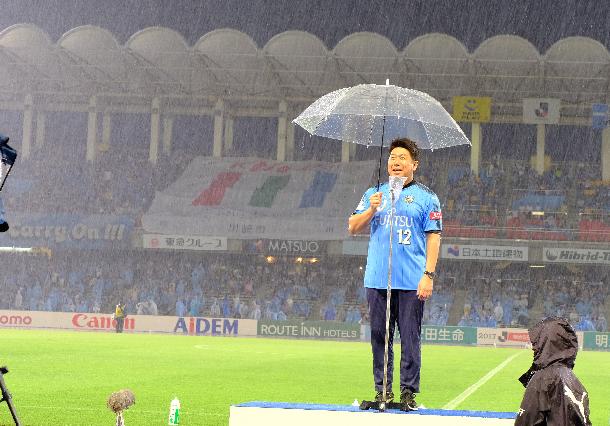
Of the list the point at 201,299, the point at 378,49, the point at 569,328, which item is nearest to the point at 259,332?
the point at 201,299

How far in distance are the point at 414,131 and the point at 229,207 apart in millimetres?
38180

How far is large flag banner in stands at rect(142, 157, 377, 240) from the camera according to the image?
46.0 meters

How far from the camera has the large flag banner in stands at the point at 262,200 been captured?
45969 millimetres

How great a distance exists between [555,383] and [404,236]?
3218 mm

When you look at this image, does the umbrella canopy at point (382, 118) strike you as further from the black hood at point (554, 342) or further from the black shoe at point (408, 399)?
the black hood at point (554, 342)

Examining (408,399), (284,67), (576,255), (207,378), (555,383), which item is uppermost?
(284,67)

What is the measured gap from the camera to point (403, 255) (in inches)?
325

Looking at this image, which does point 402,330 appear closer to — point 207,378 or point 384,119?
point 384,119

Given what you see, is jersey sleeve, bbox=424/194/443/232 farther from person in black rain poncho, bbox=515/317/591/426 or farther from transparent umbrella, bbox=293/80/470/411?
person in black rain poncho, bbox=515/317/591/426

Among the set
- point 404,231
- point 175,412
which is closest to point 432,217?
point 404,231

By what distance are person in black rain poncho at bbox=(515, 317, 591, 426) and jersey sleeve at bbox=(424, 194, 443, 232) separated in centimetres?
306

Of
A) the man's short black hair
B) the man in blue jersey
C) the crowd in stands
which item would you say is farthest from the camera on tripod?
the crowd in stands

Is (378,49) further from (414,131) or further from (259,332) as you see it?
(414,131)

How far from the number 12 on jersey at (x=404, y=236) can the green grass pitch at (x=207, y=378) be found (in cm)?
411
